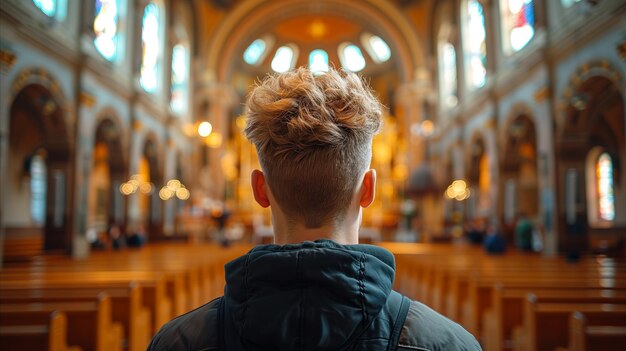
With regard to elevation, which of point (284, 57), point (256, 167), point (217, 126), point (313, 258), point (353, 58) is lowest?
point (313, 258)

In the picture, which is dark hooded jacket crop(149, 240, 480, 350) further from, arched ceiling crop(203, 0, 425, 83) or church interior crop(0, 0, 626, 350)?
arched ceiling crop(203, 0, 425, 83)

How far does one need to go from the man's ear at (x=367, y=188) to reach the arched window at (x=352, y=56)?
102ft

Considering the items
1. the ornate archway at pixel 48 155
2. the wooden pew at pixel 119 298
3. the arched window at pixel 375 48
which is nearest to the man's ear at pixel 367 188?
the wooden pew at pixel 119 298

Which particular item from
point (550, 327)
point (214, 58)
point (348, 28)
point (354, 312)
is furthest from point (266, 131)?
point (348, 28)

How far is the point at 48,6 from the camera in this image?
448 inches

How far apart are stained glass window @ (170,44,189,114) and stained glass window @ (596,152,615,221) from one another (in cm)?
1661

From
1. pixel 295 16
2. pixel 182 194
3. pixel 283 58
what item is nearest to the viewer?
pixel 182 194

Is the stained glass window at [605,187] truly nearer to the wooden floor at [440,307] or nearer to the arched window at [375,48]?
the wooden floor at [440,307]

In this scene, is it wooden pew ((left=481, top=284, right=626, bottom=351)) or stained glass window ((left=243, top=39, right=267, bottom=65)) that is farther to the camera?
stained glass window ((left=243, top=39, right=267, bottom=65))

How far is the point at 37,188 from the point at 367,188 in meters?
17.9

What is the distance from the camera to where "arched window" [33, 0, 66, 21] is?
432 inches

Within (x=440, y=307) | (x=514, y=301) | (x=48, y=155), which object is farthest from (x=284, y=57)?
(x=514, y=301)

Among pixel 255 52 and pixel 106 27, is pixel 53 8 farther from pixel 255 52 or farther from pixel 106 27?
pixel 255 52

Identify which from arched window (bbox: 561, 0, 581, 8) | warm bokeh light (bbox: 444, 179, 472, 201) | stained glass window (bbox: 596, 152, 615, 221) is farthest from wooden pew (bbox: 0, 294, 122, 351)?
stained glass window (bbox: 596, 152, 615, 221)
